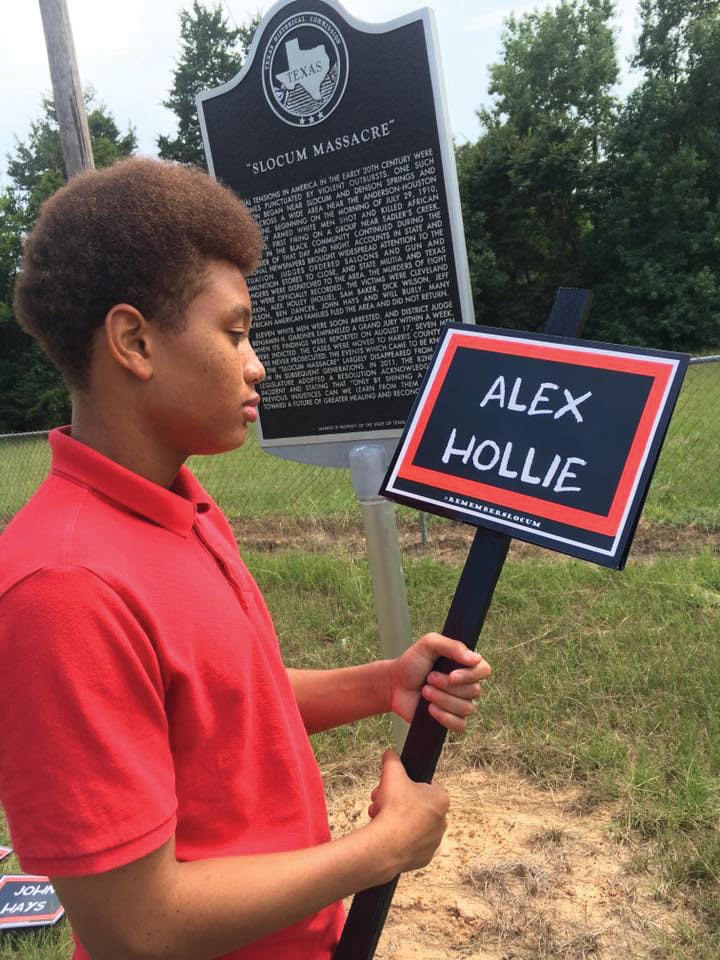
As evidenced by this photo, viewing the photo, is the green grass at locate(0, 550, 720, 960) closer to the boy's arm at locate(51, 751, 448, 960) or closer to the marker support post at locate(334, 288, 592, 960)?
the marker support post at locate(334, 288, 592, 960)

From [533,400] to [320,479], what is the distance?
20.2 ft

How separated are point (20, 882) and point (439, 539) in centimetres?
383

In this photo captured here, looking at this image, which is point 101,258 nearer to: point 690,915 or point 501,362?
point 501,362

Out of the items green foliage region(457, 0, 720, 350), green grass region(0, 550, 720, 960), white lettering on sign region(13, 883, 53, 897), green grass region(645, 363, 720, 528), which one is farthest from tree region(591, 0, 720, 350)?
white lettering on sign region(13, 883, 53, 897)

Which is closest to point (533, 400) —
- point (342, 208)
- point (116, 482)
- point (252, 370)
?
point (252, 370)

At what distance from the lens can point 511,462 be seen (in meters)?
1.25

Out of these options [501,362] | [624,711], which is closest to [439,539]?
[624,711]

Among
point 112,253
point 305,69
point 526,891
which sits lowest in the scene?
point 526,891

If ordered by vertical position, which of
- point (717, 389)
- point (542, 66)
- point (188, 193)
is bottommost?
point (717, 389)

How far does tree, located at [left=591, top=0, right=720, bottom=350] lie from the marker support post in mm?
28401

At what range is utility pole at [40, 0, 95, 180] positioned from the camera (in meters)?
4.96

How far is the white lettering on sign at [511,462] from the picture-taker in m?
1.20

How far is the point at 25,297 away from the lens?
3.54 feet

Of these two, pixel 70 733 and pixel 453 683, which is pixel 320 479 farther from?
pixel 70 733
